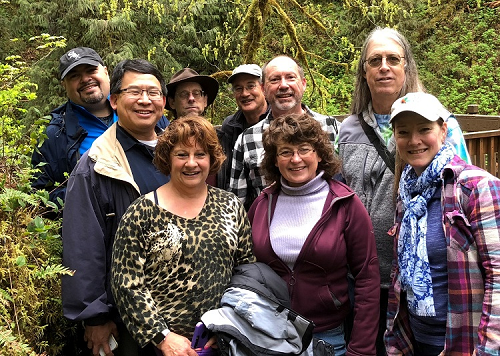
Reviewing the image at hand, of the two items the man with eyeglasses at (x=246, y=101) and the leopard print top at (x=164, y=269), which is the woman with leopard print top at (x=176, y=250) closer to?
the leopard print top at (x=164, y=269)

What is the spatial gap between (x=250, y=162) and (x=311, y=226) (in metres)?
1.09

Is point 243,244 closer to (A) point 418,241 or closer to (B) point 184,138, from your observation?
(B) point 184,138

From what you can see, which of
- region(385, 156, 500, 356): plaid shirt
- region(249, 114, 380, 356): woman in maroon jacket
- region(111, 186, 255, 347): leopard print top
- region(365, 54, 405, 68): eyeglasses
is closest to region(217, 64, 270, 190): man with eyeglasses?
region(365, 54, 405, 68): eyeglasses

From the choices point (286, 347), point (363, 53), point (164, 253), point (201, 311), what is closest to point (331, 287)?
point (286, 347)

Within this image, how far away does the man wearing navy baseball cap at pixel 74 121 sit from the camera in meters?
3.97

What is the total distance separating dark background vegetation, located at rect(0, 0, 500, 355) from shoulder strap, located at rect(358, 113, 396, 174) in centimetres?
204

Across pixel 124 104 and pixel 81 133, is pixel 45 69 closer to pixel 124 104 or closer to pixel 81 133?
pixel 81 133

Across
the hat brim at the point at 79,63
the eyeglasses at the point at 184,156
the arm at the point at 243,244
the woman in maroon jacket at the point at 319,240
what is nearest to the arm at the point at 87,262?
the eyeglasses at the point at 184,156

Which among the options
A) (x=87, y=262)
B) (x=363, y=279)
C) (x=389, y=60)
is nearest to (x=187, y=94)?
(x=389, y=60)

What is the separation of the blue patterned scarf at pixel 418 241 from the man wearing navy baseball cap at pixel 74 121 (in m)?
2.32

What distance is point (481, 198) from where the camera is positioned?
238cm

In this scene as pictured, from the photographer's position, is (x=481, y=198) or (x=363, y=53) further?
(x=363, y=53)

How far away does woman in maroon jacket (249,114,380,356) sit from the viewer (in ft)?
9.72

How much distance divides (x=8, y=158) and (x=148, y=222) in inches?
55.0
